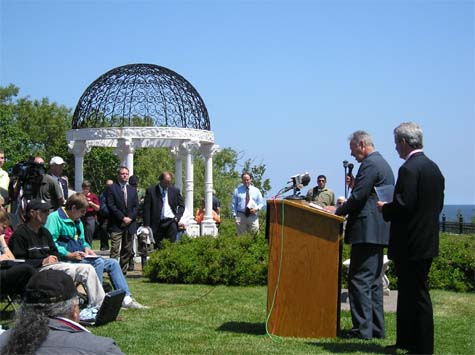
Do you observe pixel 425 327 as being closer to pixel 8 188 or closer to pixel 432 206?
pixel 432 206

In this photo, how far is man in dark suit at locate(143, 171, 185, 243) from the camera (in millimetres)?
13203

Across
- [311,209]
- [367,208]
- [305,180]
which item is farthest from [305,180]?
[367,208]

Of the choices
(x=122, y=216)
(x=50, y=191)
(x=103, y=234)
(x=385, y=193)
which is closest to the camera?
(x=385, y=193)

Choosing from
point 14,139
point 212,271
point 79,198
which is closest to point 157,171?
point 14,139

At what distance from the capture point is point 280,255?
7.32 metres

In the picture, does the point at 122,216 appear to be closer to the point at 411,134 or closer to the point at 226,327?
the point at 226,327

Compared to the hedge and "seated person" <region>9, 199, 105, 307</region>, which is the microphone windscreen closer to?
"seated person" <region>9, 199, 105, 307</region>

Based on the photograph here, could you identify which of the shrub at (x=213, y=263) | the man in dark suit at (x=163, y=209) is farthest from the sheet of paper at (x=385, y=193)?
the man in dark suit at (x=163, y=209)

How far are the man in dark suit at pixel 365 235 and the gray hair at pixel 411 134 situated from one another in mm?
669

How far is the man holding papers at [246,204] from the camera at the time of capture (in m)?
16.1

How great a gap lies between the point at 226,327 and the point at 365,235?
1.98 m

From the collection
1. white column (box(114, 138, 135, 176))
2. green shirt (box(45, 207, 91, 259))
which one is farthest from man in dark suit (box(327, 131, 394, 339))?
white column (box(114, 138, 135, 176))

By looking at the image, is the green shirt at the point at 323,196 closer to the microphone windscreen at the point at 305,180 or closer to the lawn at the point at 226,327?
the lawn at the point at 226,327

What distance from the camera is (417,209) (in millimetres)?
6445
